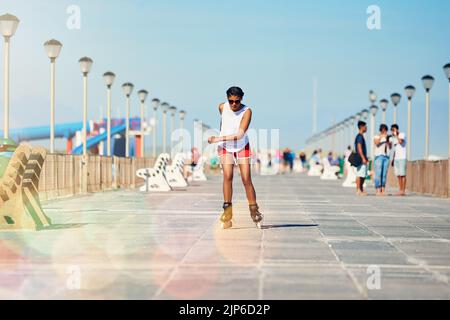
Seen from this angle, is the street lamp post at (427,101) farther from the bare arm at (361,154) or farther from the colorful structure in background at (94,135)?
the colorful structure in background at (94,135)

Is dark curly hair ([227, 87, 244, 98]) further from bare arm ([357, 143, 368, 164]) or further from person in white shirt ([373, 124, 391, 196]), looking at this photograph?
person in white shirt ([373, 124, 391, 196])

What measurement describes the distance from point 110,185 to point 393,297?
2597cm

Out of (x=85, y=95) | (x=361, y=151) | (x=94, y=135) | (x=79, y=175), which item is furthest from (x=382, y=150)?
(x=94, y=135)

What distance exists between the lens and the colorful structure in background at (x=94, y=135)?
106m

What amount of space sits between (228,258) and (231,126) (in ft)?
13.1

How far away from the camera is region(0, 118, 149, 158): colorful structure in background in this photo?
106 metres

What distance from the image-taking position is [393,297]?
7406 millimetres

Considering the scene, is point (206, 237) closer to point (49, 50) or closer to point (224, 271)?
point (224, 271)

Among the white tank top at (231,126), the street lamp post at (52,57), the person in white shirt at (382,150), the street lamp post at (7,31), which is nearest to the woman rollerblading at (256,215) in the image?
the white tank top at (231,126)

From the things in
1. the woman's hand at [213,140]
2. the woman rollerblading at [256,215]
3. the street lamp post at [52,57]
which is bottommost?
the woman rollerblading at [256,215]

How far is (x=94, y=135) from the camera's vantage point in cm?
12281

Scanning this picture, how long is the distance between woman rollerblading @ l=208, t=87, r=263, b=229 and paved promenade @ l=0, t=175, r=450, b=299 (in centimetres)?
44

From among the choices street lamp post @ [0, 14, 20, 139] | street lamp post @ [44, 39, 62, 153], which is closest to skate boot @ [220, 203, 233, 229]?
street lamp post @ [0, 14, 20, 139]
